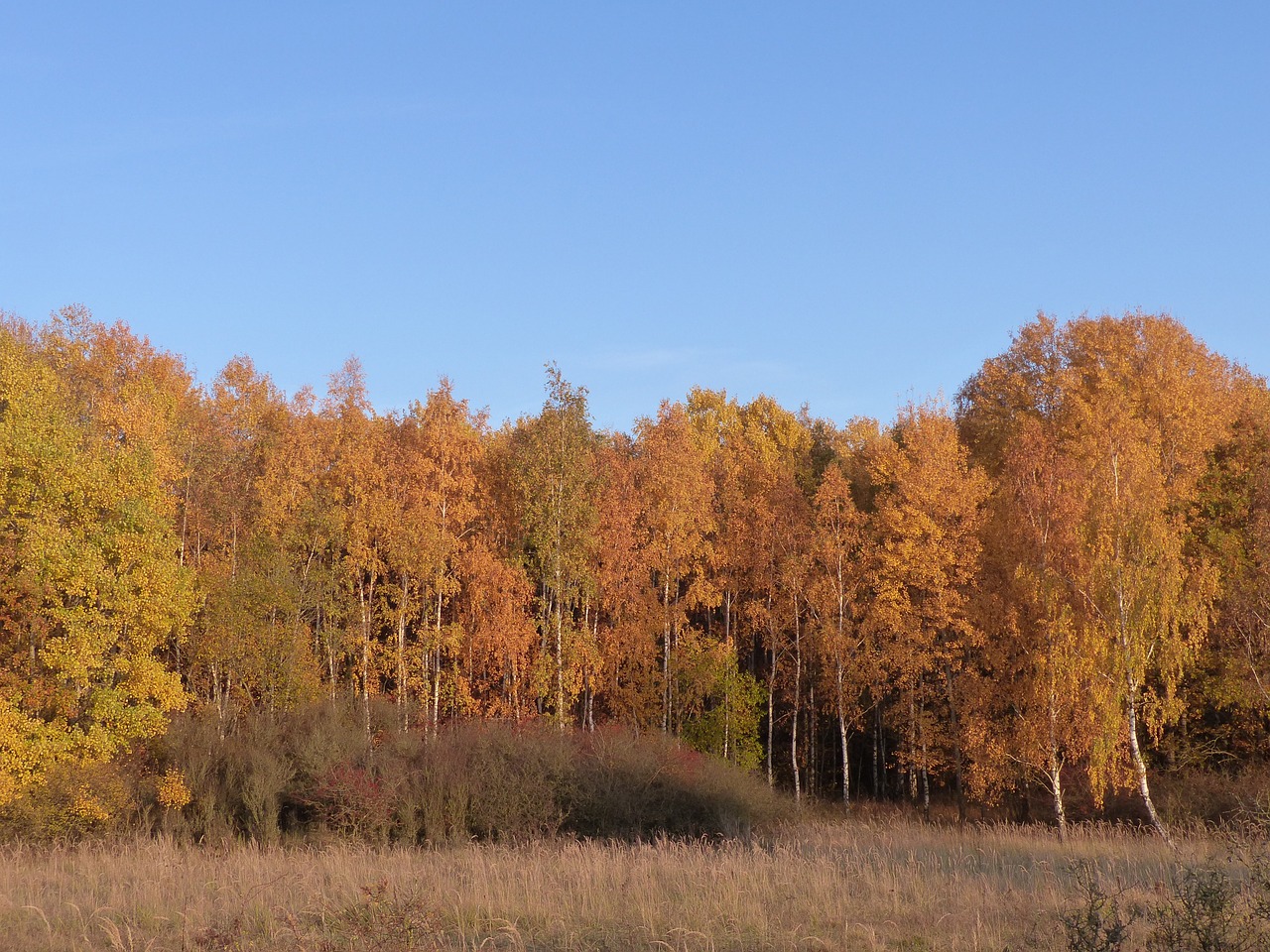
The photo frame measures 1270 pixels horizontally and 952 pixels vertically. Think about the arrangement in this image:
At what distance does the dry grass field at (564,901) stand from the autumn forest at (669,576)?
10115 mm

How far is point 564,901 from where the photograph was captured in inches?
459

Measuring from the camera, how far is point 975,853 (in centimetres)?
1792

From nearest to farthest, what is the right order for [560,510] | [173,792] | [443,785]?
[173,792], [443,785], [560,510]

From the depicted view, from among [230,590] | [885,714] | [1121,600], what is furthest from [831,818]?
[230,590]

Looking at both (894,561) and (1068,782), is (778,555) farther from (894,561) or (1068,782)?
(1068,782)

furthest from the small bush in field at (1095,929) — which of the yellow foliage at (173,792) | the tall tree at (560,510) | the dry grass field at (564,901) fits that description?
the tall tree at (560,510)

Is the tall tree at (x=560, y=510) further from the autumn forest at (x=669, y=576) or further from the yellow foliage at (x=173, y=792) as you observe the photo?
the yellow foliage at (x=173, y=792)

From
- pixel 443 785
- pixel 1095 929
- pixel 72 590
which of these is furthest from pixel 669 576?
pixel 1095 929

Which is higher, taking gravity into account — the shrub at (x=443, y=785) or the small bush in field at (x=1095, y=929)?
the small bush in field at (x=1095, y=929)

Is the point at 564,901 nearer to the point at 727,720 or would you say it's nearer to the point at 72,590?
the point at 72,590

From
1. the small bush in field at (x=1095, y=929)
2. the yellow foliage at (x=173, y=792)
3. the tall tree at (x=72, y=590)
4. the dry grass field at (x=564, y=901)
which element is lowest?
the yellow foliage at (x=173, y=792)

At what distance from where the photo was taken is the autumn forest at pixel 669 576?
2491cm

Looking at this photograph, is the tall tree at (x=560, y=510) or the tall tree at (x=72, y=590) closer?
the tall tree at (x=72, y=590)

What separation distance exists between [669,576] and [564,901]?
28410mm
